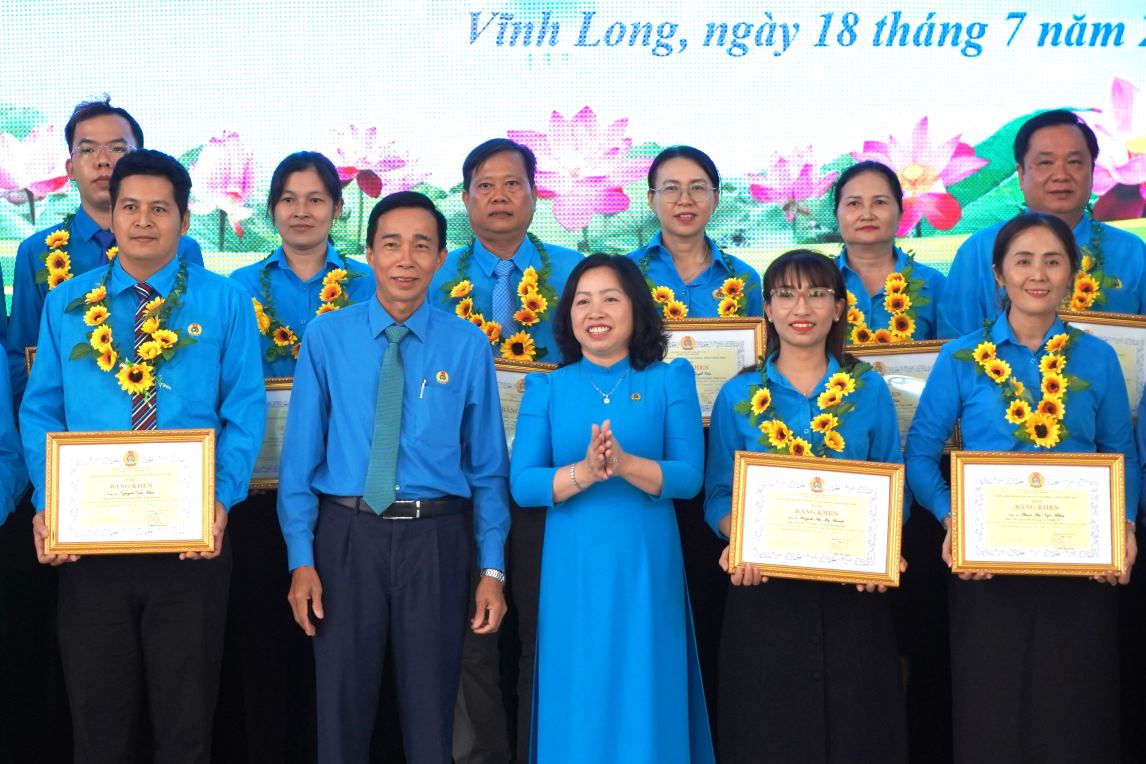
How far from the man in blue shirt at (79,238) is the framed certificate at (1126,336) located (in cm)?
306

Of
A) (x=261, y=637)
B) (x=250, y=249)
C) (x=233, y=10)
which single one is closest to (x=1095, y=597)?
(x=261, y=637)

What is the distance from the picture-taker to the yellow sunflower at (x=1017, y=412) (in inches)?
144

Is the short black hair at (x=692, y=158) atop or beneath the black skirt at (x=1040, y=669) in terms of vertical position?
atop

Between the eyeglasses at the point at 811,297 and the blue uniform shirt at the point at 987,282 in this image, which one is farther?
the blue uniform shirt at the point at 987,282

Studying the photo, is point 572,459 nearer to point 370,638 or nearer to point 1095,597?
point 370,638

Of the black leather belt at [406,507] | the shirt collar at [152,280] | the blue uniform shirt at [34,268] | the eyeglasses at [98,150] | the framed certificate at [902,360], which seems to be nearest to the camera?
the black leather belt at [406,507]

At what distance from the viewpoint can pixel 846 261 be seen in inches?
187

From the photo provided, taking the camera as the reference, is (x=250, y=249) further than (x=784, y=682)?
Yes

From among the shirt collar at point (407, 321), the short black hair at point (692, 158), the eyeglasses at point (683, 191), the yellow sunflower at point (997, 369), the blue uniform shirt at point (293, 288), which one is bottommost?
the yellow sunflower at point (997, 369)

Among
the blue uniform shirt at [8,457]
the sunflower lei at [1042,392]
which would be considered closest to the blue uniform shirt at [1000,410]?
the sunflower lei at [1042,392]

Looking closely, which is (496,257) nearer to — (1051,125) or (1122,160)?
(1051,125)

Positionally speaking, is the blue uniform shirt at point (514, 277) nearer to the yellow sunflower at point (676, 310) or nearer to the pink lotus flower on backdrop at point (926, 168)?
the yellow sunflower at point (676, 310)

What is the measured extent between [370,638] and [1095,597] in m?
2.01

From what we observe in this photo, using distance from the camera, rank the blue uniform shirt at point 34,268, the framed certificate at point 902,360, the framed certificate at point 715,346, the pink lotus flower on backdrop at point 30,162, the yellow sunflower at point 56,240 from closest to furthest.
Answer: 1. the framed certificate at point 902,360
2. the framed certificate at point 715,346
3. the blue uniform shirt at point 34,268
4. the yellow sunflower at point 56,240
5. the pink lotus flower on backdrop at point 30,162
